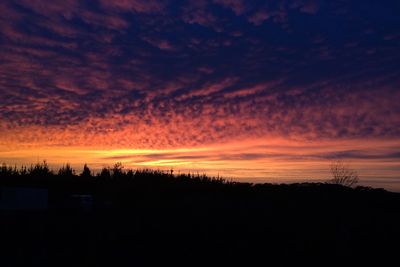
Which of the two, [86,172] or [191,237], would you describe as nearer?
[191,237]

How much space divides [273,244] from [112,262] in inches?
230

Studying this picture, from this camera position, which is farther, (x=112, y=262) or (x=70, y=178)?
(x=70, y=178)

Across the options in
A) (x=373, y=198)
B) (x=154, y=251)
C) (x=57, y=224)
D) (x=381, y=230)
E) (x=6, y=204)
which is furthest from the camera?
(x=373, y=198)

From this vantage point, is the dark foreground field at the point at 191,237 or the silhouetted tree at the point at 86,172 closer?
the dark foreground field at the point at 191,237

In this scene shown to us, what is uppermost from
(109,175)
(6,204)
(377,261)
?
(109,175)

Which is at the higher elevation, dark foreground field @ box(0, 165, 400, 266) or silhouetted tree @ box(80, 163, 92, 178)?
silhouetted tree @ box(80, 163, 92, 178)

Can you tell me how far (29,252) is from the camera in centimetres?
1311

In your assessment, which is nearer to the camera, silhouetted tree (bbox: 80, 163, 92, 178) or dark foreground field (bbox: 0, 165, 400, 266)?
dark foreground field (bbox: 0, 165, 400, 266)

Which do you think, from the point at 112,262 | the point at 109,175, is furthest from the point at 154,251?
the point at 109,175

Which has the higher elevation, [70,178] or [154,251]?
[70,178]

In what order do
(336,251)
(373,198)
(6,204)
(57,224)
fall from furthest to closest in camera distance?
(373,198) < (6,204) < (57,224) < (336,251)

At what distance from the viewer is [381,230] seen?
19641 millimetres

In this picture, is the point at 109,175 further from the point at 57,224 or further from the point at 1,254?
the point at 1,254

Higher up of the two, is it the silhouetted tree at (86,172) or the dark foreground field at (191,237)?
the silhouetted tree at (86,172)
